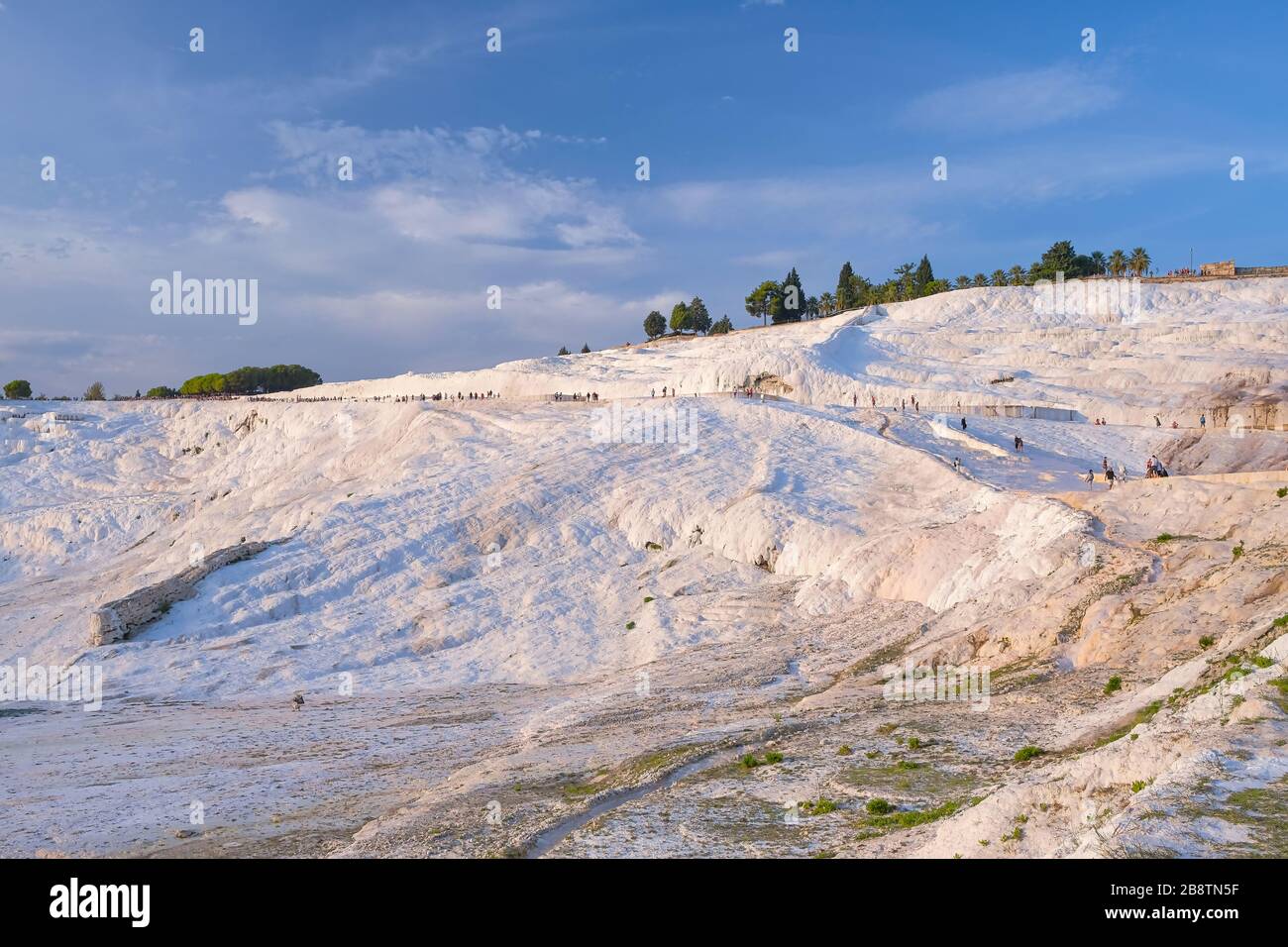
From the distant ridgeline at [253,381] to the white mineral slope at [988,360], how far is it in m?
26.7

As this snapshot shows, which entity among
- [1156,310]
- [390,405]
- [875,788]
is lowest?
[875,788]

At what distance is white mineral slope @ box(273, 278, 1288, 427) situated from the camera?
5484cm

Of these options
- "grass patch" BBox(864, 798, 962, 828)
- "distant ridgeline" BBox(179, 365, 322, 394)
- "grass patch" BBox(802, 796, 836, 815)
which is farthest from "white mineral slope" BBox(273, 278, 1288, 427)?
"grass patch" BBox(864, 798, 962, 828)

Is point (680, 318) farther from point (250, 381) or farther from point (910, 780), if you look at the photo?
point (910, 780)

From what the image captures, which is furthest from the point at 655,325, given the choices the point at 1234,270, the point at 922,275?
the point at 1234,270

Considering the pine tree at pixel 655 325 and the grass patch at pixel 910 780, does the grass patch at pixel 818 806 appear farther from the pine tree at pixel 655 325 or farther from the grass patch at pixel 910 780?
the pine tree at pixel 655 325

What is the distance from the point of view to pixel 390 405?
55.4 metres

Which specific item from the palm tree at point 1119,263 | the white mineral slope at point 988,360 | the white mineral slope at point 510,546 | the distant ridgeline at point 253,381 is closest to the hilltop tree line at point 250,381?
the distant ridgeline at point 253,381

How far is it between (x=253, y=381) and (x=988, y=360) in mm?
84515

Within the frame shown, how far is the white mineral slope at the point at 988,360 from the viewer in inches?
2159

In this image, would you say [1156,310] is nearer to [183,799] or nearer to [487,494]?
[487,494]

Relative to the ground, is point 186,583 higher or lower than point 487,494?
lower
